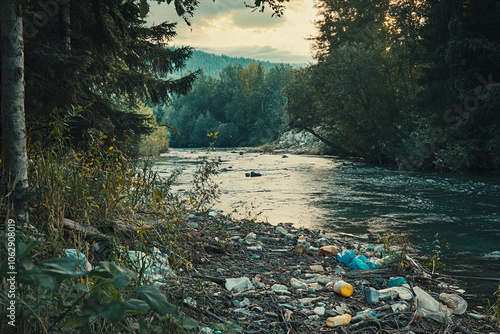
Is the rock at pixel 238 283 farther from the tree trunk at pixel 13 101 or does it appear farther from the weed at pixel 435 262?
the weed at pixel 435 262

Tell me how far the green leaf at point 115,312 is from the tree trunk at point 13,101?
2244 mm

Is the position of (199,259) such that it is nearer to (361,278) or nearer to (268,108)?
(361,278)

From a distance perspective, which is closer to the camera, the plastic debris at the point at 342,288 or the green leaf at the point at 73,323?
the green leaf at the point at 73,323

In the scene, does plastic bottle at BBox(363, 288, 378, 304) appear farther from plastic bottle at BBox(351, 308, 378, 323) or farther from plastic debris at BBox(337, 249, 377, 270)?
plastic debris at BBox(337, 249, 377, 270)

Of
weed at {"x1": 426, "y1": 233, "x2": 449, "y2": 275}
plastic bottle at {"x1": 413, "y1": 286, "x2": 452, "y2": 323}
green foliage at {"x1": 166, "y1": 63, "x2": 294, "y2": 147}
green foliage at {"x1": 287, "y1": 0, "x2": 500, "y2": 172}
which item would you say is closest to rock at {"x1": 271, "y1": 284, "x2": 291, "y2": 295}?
plastic bottle at {"x1": 413, "y1": 286, "x2": 452, "y2": 323}

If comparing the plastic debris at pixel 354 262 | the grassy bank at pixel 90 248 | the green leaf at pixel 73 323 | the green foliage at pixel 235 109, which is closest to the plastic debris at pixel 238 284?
the grassy bank at pixel 90 248

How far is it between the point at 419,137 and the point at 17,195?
728 inches

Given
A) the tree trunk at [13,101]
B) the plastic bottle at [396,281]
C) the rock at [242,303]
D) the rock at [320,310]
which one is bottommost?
the plastic bottle at [396,281]

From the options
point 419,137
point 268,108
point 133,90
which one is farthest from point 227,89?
point 133,90

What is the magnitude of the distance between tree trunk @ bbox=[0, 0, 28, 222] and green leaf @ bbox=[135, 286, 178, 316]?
7.47 feet

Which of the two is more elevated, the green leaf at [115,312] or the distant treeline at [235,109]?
the distant treeline at [235,109]

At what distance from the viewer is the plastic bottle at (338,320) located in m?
2.97

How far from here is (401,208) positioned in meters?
9.52

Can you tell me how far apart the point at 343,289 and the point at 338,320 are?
25.4 inches
